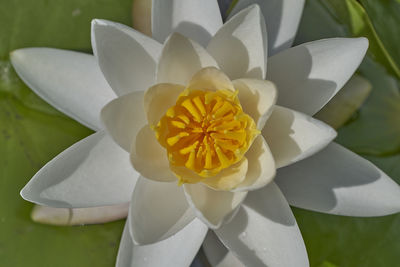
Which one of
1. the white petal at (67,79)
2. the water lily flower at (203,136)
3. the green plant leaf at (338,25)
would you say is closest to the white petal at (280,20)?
the water lily flower at (203,136)

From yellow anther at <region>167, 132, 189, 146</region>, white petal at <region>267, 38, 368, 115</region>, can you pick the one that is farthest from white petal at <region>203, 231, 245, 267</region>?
white petal at <region>267, 38, 368, 115</region>

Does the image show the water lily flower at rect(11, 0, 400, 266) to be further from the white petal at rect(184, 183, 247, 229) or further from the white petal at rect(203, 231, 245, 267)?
the white petal at rect(203, 231, 245, 267)

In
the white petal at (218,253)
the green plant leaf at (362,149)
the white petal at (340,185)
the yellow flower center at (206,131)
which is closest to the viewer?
the yellow flower center at (206,131)

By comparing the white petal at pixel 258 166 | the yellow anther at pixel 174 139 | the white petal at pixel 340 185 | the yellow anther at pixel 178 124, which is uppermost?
the yellow anther at pixel 178 124

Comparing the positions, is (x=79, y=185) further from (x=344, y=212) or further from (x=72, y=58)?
(x=344, y=212)

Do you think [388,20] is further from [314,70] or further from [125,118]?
[125,118]

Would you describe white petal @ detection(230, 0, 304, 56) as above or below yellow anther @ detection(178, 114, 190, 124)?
above

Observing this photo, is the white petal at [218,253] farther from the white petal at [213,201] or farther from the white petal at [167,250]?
the white petal at [213,201]

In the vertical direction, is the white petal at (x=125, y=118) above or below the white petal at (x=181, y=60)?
below
